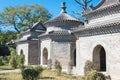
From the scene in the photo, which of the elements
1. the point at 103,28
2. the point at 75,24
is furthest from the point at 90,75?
the point at 75,24

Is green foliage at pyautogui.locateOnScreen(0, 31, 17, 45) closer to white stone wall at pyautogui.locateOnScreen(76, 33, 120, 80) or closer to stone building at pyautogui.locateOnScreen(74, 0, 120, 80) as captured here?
stone building at pyautogui.locateOnScreen(74, 0, 120, 80)

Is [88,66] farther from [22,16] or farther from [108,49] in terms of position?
[22,16]

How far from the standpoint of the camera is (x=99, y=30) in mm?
16016

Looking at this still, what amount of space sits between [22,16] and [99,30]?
35444 mm

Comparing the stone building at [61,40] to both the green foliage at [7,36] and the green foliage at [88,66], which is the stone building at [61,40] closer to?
the green foliage at [88,66]

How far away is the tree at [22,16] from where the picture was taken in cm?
4831

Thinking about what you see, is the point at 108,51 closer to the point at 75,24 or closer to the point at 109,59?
the point at 109,59

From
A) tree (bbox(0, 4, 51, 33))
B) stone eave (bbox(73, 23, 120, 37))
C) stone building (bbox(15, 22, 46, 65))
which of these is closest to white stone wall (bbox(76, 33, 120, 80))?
stone eave (bbox(73, 23, 120, 37))

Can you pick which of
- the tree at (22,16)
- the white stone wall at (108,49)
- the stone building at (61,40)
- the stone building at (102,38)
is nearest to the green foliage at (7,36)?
the tree at (22,16)

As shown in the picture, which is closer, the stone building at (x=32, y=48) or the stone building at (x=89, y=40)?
the stone building at (x=89, y=40)

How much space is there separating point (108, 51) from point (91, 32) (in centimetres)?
234

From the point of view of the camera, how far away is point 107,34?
15.4 metres

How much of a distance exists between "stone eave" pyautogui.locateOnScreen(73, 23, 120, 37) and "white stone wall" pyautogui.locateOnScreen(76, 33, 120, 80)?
258mm

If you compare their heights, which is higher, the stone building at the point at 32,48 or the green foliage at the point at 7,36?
the green foliage at the point at 7,36
